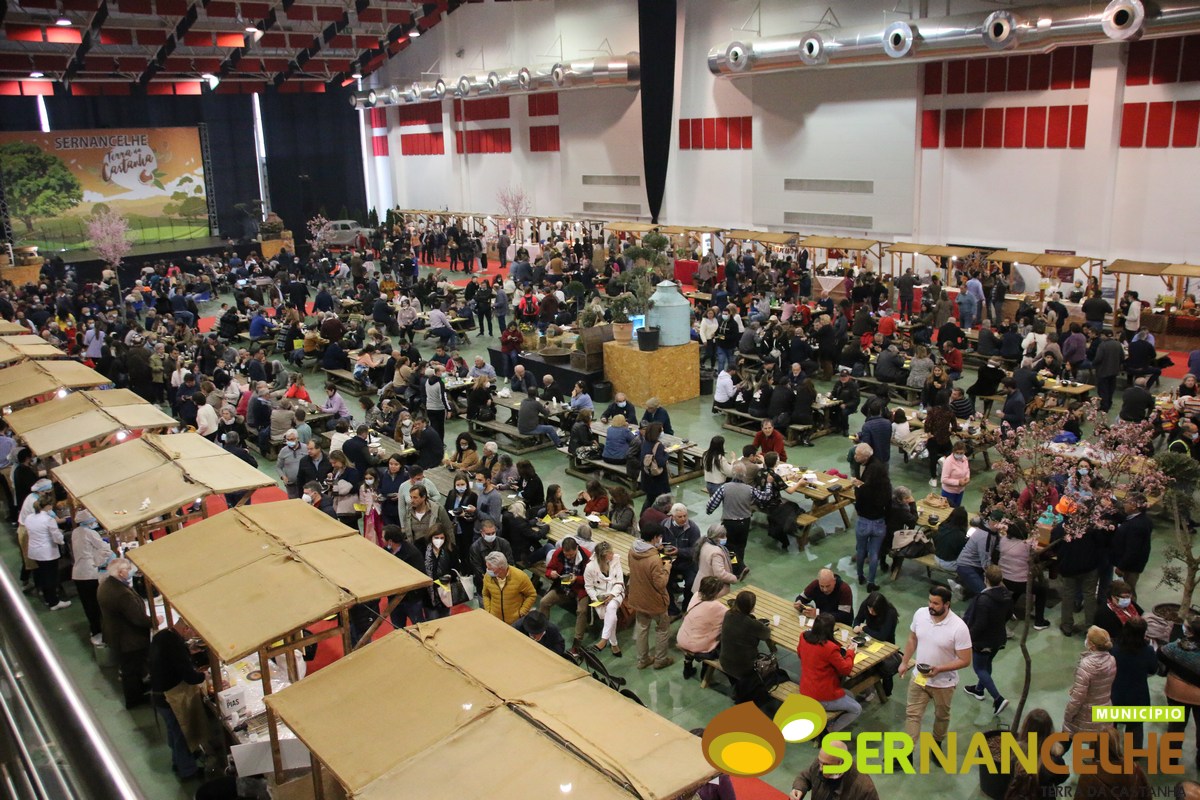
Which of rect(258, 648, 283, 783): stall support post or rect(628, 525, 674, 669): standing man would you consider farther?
rect(628, 525, 674, 669): standing man

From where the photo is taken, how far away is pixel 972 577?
308 inches

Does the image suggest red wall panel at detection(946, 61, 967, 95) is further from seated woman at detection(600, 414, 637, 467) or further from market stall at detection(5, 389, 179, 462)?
market stall at detection(5, 389, 179, 462)

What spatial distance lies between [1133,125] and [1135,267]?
2.95 meters

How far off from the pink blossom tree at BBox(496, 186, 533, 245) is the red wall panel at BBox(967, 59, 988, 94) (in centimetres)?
1614

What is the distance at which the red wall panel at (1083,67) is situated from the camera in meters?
19.1

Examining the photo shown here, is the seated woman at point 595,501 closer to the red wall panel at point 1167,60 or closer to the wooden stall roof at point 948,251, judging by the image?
the wooden stall roof at point 948,251

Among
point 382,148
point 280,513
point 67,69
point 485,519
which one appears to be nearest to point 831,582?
point 485,519

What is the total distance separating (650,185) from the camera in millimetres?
29422

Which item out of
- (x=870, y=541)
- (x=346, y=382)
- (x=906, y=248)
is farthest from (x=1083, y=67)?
(x=346, y=382)

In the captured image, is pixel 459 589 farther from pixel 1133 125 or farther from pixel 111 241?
pixel 111 241

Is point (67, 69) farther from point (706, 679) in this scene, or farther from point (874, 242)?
point (706, 679)

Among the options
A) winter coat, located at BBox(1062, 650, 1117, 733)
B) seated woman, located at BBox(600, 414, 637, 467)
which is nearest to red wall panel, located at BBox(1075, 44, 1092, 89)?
seated woman, located at BBox(600, 414, 637, 467)

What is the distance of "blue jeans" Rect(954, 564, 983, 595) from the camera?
779 cm

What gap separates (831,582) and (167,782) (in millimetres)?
4972
